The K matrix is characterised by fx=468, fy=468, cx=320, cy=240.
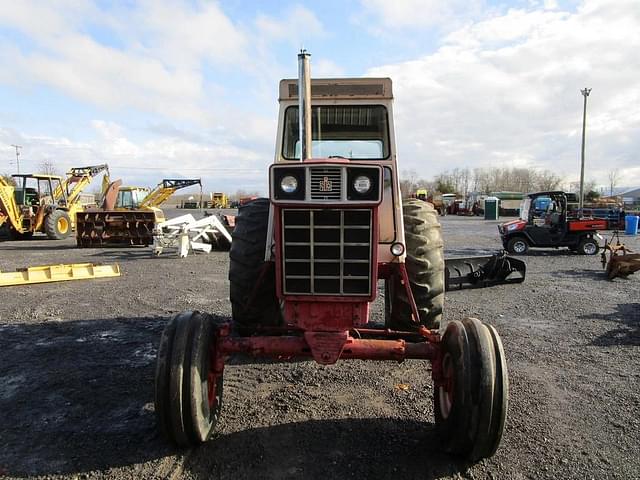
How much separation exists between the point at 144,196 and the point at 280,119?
742 inches

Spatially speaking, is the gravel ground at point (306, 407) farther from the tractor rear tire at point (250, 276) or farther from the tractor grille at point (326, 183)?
the tractor grille at point (326, 183)

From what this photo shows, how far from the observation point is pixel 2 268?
11.6m

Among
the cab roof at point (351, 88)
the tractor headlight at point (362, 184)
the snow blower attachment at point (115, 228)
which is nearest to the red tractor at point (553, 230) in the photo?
the snow blower attachment at point (115, 228)

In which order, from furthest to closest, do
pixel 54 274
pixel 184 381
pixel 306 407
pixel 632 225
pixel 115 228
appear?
pixel 632 225 < pixel 115 228 < pixel 54 274 < pixel 306 407 < pixel 184 381

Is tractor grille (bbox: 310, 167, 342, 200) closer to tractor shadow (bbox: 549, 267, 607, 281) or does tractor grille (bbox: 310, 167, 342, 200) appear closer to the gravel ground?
the gravel ground

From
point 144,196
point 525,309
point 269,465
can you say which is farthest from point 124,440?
point 144,196

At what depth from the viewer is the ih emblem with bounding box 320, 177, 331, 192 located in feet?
9.61

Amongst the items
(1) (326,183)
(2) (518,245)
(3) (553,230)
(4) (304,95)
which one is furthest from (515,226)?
(1) (326,183)

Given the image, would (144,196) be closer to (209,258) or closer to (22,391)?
(209,258)

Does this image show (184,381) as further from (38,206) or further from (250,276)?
(38,206)

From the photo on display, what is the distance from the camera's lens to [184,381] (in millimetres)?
3023

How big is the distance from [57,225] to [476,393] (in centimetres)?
1918

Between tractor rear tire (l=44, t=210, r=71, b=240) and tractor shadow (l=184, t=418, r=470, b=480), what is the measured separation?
17.7 m

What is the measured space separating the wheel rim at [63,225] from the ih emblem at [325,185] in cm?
1864
